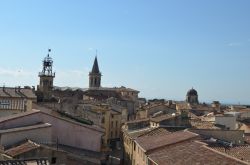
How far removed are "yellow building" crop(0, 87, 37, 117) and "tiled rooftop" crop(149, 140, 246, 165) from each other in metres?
25.2

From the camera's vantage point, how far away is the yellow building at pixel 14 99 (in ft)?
178

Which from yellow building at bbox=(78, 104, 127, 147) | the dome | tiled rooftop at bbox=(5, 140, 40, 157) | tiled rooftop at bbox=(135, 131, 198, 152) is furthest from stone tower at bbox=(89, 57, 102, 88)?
tiled rooftop at bbox=(5, 140, 40, 157)

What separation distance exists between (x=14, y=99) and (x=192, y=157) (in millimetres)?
35789

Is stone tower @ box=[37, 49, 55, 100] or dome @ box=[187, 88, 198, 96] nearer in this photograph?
stone tower @ box=[37, 49, 55, 100]

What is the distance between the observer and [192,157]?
26.8 meters

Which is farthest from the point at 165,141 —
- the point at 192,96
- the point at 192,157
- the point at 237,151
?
the point at 192,96

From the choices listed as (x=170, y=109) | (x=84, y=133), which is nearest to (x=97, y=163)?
(x=84, y=133)

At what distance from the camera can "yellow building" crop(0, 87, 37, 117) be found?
54319 mm

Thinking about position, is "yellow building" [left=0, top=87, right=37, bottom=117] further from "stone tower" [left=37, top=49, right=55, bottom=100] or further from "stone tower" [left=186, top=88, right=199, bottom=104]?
"stone tower" [left=186, top=88, right=199, bottom=104]

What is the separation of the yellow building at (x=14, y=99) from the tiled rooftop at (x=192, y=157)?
25163 millimetres

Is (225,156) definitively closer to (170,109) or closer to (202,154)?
(202,154)

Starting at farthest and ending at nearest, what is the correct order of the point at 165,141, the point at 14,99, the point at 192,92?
the point at 192,92
the point at 14,99
the point at 165,141

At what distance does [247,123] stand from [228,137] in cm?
2113

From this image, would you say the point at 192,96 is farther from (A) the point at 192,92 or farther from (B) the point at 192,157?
(B) the point at 192,157
